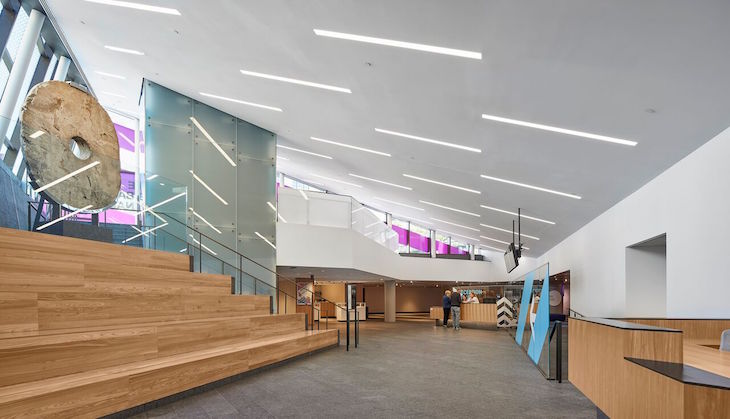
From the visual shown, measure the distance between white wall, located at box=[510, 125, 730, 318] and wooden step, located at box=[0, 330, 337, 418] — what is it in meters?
5.77

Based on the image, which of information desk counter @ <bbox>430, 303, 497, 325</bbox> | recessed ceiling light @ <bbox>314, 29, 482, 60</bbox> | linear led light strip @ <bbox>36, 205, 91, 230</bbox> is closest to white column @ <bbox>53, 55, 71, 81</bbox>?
linear led light strip @ <bbox>36, 205, 91, 230</bbox>

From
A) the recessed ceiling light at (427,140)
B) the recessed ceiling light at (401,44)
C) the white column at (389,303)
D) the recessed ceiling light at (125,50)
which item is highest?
the recessed ceiling light at (125,50)

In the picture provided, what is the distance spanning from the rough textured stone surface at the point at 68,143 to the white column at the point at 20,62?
278cm

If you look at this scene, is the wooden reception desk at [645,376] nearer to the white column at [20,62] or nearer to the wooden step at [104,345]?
the wooden step at [104,345]

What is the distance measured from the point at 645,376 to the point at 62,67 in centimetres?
1265

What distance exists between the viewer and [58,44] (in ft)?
34.9

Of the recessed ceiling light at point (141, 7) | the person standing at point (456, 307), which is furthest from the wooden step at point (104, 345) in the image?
A: the person standing at point (456, 307)

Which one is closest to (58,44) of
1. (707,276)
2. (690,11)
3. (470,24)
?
(470,24)

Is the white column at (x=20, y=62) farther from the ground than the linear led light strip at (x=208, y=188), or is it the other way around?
the white column at (x=20, y=62)

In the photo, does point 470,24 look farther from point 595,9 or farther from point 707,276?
point 707,276

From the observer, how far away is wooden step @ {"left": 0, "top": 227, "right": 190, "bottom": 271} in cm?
560

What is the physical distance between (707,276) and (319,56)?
5.63 meters

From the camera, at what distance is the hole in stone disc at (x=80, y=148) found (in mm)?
6891

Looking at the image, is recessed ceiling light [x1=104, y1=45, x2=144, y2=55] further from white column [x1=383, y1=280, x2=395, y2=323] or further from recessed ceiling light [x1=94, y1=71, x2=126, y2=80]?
white column [x1=383, y1=280, x2=395, y2=323]
